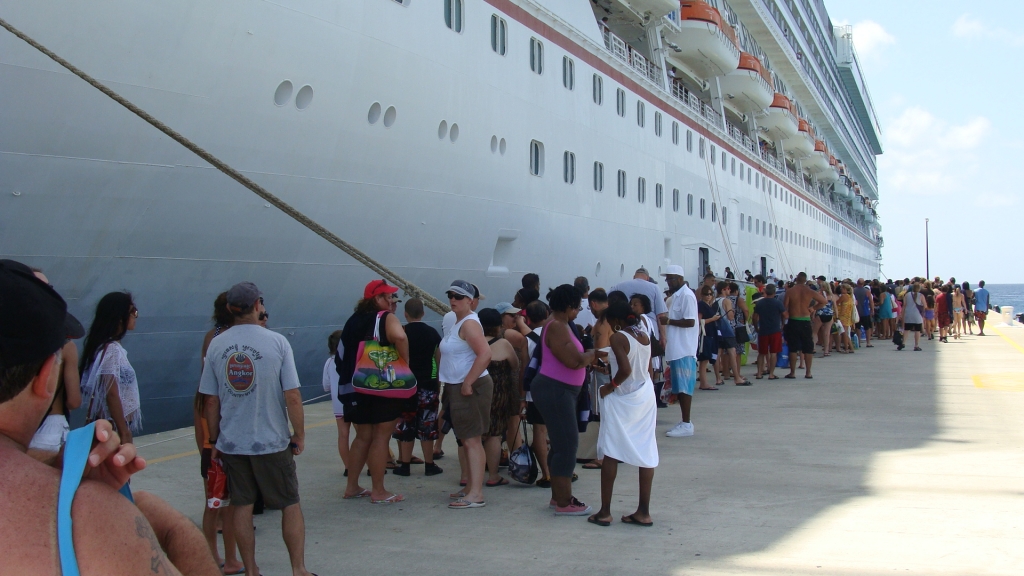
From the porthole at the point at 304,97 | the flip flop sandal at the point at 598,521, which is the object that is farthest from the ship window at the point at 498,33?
the flip flop sandal at the point at 598,521

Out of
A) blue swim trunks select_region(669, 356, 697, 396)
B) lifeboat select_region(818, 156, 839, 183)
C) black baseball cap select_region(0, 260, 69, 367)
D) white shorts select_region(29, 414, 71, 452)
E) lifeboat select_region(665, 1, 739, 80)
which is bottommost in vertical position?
blue swim trunks select_region(669, 356, 697, 396)

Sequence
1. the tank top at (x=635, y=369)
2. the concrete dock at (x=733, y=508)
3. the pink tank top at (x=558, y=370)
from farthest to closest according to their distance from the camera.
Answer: the pink tank top at (x=558, y=370) < the tank top at (x=635, y=369) < the concrete dock at (x=733, y=508)

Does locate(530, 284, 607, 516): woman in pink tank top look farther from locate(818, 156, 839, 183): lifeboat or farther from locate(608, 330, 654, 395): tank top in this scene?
locate(818, 156, 839, 183): lifeboat

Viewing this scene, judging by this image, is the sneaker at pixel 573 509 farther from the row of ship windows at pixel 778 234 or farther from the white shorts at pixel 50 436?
the row of ship windows at pixel 778 234

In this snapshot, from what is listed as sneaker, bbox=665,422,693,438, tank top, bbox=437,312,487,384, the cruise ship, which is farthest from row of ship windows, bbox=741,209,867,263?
tank top, bbox=437,312,487,384

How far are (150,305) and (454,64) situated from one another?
219 inches

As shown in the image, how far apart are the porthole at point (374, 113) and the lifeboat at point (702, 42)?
15183mm

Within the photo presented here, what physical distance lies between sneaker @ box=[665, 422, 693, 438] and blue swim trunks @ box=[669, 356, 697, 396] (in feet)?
1.06

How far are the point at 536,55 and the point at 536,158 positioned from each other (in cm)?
177

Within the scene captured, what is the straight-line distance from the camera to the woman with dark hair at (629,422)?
5.29 meters

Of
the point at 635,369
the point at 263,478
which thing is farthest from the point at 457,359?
the point at 263,478

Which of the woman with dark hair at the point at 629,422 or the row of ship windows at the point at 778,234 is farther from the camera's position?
the row of ship windows at the point at 778,234

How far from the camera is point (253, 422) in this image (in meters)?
4.26

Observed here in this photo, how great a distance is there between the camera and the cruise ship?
24.3ft
